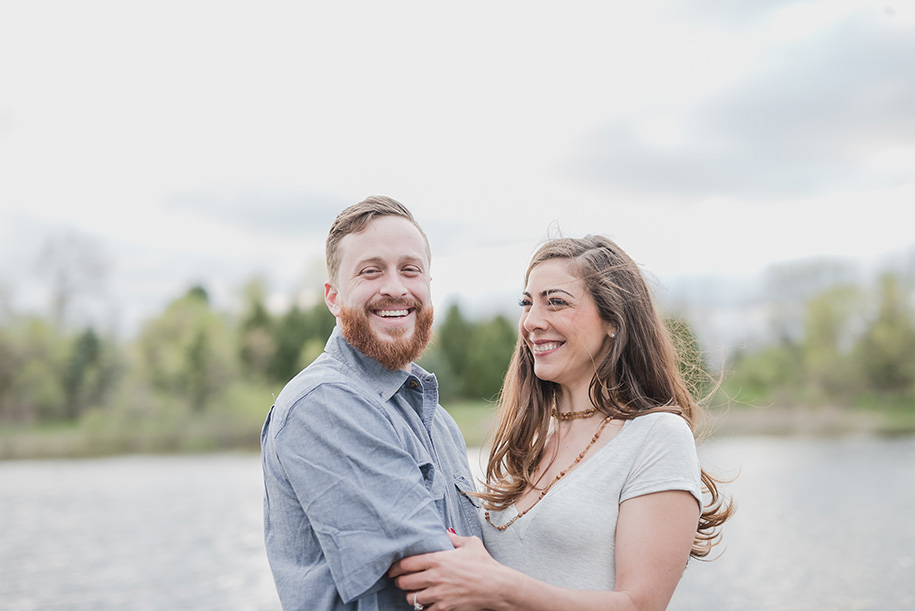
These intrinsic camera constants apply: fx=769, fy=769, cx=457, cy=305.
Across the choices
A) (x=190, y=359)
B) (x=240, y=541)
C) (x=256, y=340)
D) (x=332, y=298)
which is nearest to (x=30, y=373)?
(x=190, y=359)

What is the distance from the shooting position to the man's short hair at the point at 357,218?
281 cm

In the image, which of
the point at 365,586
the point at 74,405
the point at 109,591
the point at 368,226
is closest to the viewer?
the point at 365,586

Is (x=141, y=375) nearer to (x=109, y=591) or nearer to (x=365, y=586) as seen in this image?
(x=109, y=591)

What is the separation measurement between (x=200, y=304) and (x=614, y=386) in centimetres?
4709

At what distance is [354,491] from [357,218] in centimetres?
101

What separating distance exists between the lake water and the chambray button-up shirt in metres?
6.19

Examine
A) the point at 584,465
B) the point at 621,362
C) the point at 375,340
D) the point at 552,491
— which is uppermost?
the point at 375,340

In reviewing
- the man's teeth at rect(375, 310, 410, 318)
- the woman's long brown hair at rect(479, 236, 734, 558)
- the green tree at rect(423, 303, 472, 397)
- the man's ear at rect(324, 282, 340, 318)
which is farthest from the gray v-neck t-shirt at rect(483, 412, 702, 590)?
the green tree at rect(423, 303, 472, 397)

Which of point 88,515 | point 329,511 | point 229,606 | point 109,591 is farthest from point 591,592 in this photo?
point 88,515

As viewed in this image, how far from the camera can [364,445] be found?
238cm

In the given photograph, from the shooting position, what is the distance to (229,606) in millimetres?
13289

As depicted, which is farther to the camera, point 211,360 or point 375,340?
point 211,360

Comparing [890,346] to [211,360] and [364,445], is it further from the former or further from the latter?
[364,445]

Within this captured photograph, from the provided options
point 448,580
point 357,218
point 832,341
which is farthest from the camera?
point 832,341
